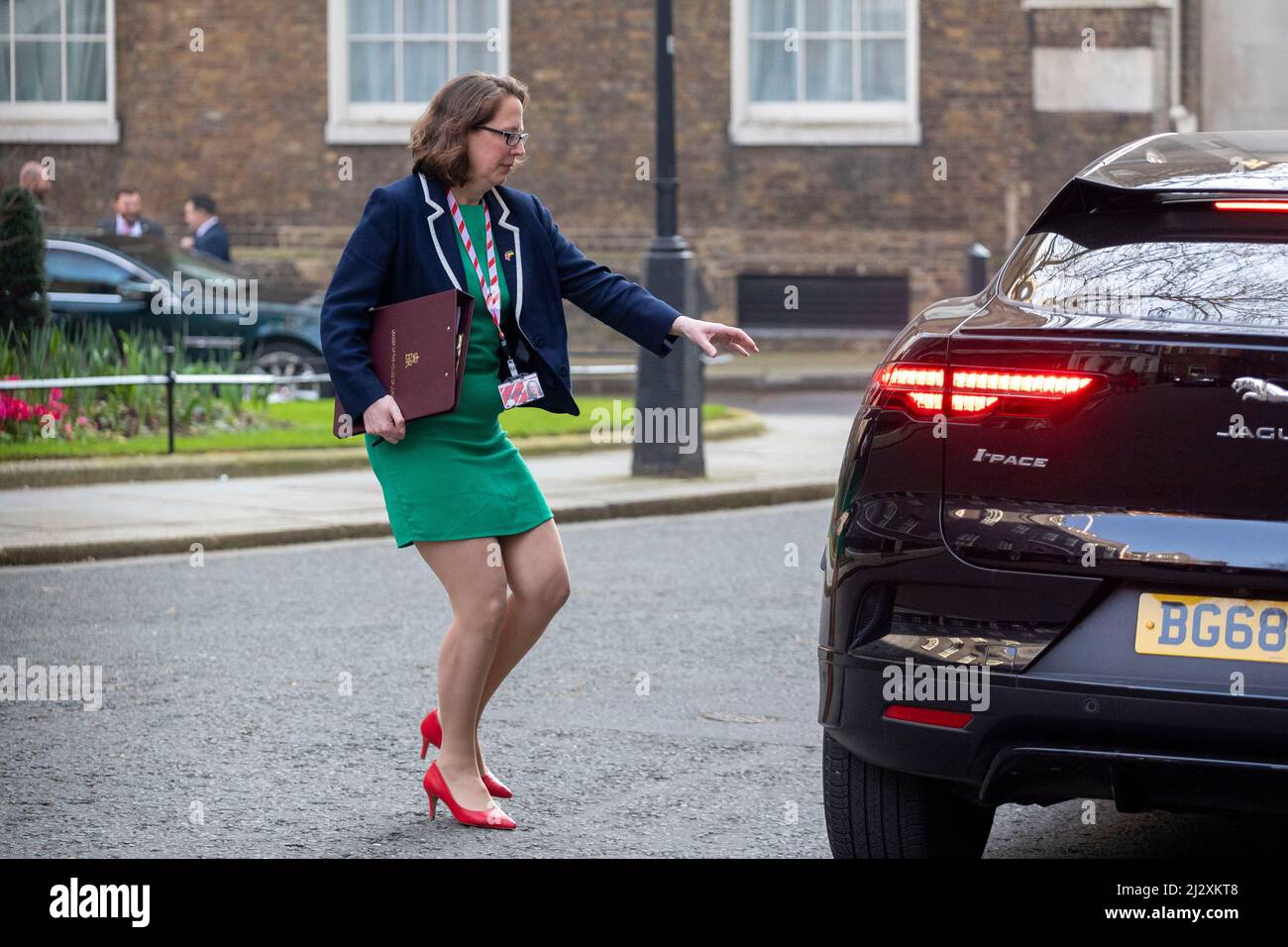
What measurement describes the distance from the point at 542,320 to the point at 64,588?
471cm

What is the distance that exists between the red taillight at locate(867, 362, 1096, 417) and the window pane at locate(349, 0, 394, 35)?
65.8 ft

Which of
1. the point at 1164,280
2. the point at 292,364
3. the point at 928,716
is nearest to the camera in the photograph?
the point at 928,716

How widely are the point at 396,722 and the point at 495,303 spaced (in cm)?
187

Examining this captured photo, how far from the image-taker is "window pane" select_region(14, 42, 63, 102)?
23.5 metres

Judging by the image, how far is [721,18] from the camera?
896 inches

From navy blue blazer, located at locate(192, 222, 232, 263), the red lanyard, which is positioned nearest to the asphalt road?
the red lanyard

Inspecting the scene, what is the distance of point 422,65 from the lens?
23.5 metres

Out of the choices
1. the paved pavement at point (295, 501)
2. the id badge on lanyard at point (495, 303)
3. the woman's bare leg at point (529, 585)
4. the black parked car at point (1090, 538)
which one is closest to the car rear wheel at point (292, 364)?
the paved pavement at point (295, 501)

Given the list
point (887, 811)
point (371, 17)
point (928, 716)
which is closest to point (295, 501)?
point (887, 811)

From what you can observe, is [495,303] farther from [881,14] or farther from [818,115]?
[881,14]

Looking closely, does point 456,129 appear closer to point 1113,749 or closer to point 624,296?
point 624,296

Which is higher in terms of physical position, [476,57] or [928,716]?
[476,57]

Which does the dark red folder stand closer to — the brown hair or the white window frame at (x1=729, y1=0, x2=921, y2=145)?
the brown hair

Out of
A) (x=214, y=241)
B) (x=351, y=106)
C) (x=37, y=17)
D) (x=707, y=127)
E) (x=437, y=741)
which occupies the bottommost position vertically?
(x=437, y=741)
